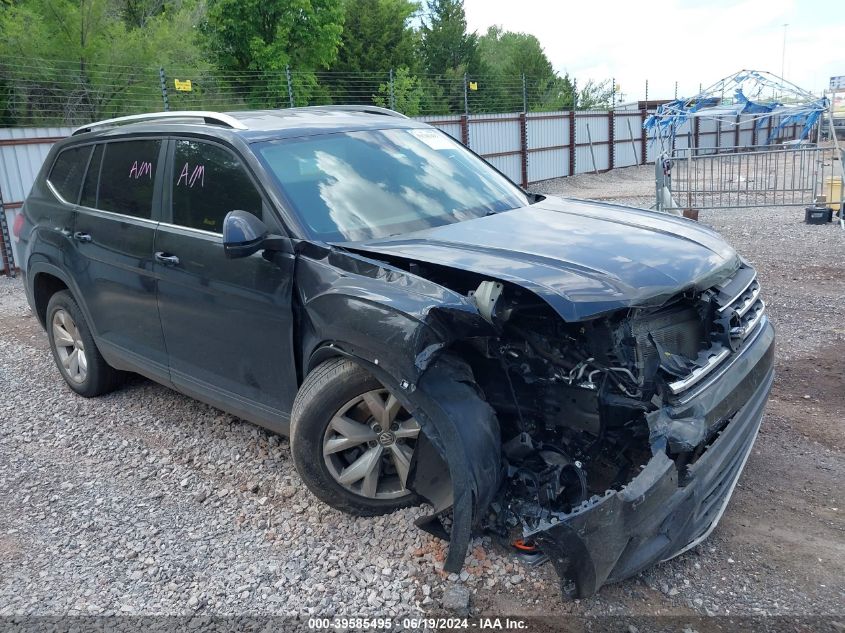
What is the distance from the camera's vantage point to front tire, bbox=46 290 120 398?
5281mm

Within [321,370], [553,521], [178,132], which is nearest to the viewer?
[553,521]

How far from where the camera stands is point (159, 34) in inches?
794

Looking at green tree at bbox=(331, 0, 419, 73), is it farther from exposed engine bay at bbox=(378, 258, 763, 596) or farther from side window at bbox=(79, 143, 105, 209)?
exposed engine bay at bbox=(378, 258, 763, 596)

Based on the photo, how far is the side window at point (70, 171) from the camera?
518 centimetres

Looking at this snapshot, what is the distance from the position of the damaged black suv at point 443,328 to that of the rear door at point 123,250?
0.08 feet

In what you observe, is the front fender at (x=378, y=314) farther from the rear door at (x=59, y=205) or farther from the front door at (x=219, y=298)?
the rear door at (x=59, y=205)

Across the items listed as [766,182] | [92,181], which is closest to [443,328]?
[92,181]

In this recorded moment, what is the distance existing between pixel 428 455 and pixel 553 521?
688 mm

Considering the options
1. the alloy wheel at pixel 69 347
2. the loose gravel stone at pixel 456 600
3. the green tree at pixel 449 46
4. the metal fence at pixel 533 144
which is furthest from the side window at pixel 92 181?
the green tree at pixel 449 46

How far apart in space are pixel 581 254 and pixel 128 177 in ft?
9.72

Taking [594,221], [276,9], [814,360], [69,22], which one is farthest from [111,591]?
[276,9]

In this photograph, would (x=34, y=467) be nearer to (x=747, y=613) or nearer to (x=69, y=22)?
(x=747, y=613)

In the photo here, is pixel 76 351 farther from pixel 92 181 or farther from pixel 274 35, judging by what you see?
pixel 274 35

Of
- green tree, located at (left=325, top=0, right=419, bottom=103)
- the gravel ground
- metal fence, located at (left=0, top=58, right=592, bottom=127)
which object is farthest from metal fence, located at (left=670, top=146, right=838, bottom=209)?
green tree, located at (left=325, top=0, right=419, bottom=103)
